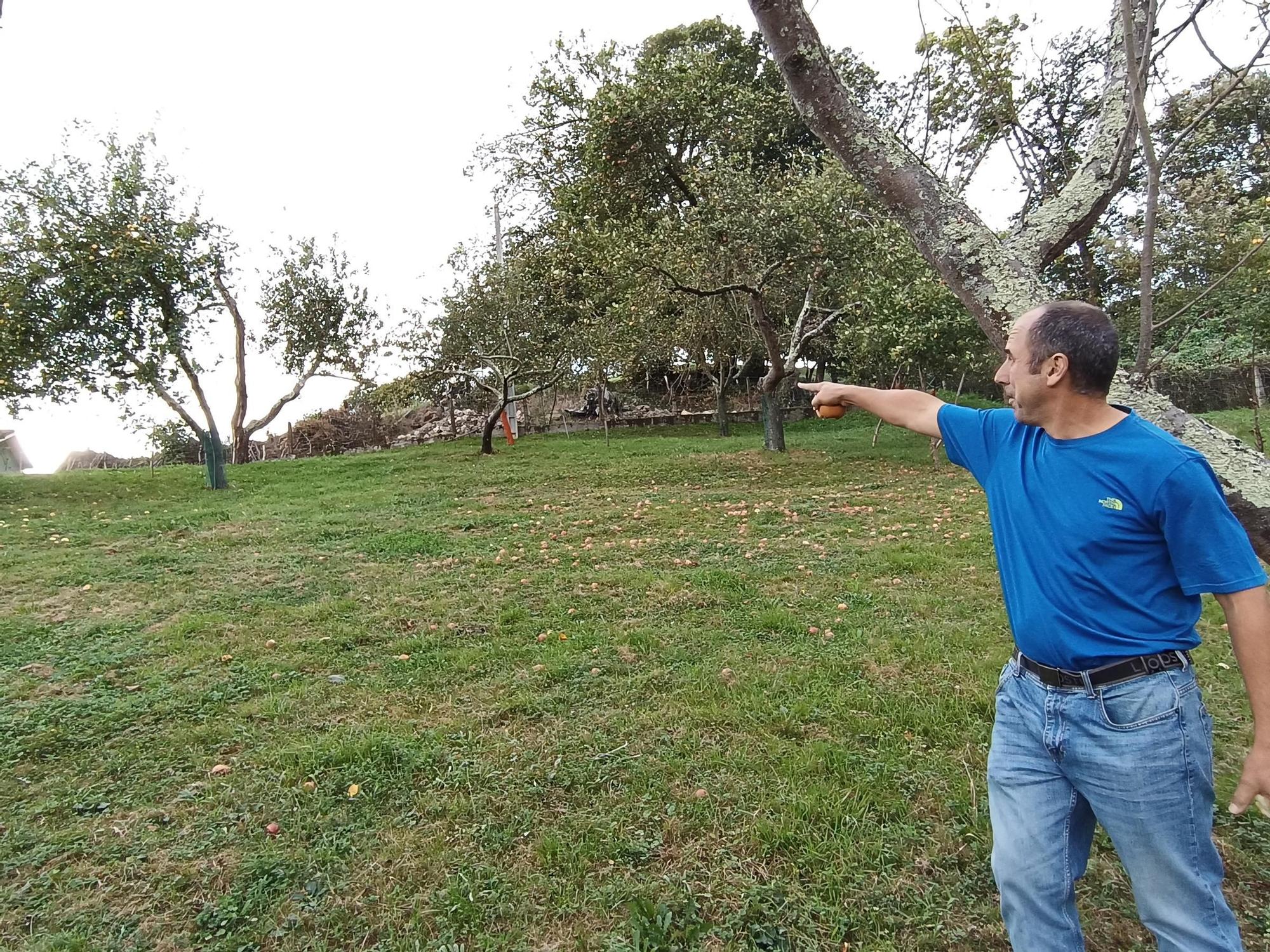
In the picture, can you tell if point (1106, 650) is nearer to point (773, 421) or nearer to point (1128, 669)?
point (1128, 669)

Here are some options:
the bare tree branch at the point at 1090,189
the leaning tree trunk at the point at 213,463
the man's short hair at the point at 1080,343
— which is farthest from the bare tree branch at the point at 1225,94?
the leaning tree trunk at the point at 213,463

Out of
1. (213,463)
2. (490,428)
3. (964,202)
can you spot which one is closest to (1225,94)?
(964,202)

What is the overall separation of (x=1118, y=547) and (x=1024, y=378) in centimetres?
45

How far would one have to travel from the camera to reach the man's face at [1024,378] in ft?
5.85

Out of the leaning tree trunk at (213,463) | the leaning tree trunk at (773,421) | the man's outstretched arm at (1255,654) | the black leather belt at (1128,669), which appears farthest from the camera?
the leaning tree trunk at (773,421)

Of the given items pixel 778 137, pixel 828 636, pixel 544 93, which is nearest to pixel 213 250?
pixel 544 93

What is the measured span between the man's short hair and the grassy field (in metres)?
1.86

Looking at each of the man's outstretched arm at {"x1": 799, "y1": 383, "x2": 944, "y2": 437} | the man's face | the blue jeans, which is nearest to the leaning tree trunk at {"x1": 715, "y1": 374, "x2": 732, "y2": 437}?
the man's outstretched arm at {"x1": 799, "y1": 383, "x2": 944, "y2": 437}

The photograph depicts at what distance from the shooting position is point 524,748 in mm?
3621

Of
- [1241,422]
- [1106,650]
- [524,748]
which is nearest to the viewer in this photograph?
[1106,650]

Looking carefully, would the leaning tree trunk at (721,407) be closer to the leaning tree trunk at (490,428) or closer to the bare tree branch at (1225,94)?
the leaning tree trunk at (490,428)

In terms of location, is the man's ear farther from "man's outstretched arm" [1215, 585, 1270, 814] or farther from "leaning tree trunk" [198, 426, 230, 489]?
"leaning tree trunk" [198, 426, 230, 489]

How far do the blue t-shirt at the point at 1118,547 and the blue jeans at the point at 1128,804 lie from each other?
12cm

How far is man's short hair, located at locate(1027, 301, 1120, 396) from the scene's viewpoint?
171cm
